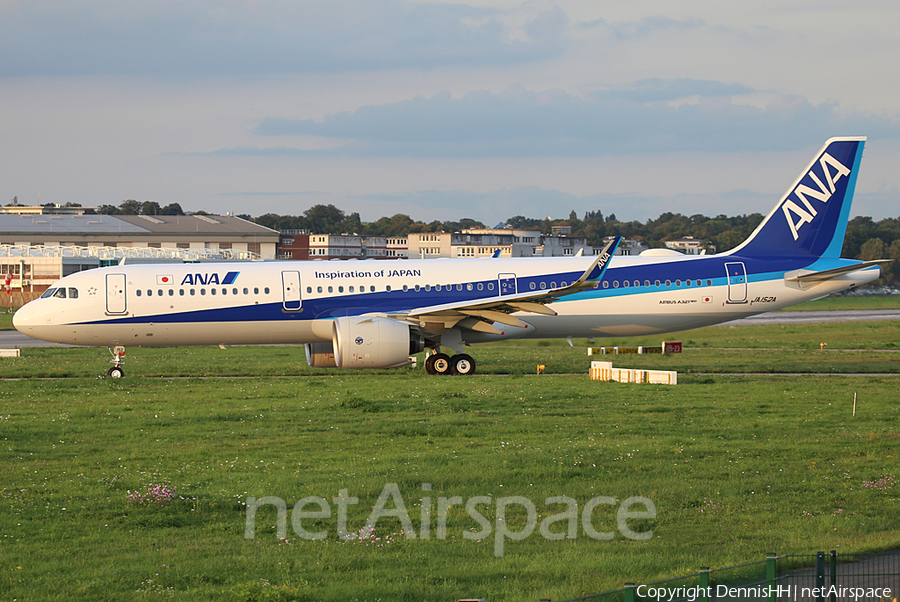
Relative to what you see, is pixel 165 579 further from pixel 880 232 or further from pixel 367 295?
pixel 880 232

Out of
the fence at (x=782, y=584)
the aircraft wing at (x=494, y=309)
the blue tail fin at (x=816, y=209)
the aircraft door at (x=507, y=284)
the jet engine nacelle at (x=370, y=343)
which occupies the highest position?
the blue tail fin at (x=816, y=209)

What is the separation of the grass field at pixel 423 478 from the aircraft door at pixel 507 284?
3.66 m

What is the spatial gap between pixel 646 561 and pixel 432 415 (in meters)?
11.7

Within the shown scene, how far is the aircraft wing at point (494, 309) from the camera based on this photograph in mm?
31188

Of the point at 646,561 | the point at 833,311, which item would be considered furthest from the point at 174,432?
the point at 833,311

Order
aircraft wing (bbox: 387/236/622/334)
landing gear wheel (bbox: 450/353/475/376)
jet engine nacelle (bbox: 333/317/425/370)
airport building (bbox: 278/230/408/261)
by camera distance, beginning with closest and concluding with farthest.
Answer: jet engine nacelle (bbox: 333/317/425/370) → aircraft wing (bbox: 387/236/622/334) → landing gear wheel (bbox: 450/353/475/376) → airport building (bbox: 278/230/408/261)

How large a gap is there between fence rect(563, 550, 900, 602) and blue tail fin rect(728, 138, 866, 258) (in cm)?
2640

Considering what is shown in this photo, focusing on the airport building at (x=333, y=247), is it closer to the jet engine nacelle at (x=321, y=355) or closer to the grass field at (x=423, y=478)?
the jet engine nacelle at (x=321, y=355)

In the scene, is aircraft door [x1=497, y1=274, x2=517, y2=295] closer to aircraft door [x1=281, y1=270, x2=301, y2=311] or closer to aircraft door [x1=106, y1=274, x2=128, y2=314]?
aircraft door [x1=281, y1=270, x2=301, y2=311]

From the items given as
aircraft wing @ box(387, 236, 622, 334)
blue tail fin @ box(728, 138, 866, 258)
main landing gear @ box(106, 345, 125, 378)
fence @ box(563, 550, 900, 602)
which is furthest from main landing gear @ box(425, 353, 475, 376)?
fence @ box(563, 550, 900, 602)

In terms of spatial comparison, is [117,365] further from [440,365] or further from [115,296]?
[440,365]

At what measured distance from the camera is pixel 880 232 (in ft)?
457

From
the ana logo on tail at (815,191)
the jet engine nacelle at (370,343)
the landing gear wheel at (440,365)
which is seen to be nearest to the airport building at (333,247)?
the ana logo on tail at (815,191)

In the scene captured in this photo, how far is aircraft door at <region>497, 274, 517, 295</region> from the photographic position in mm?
33188
